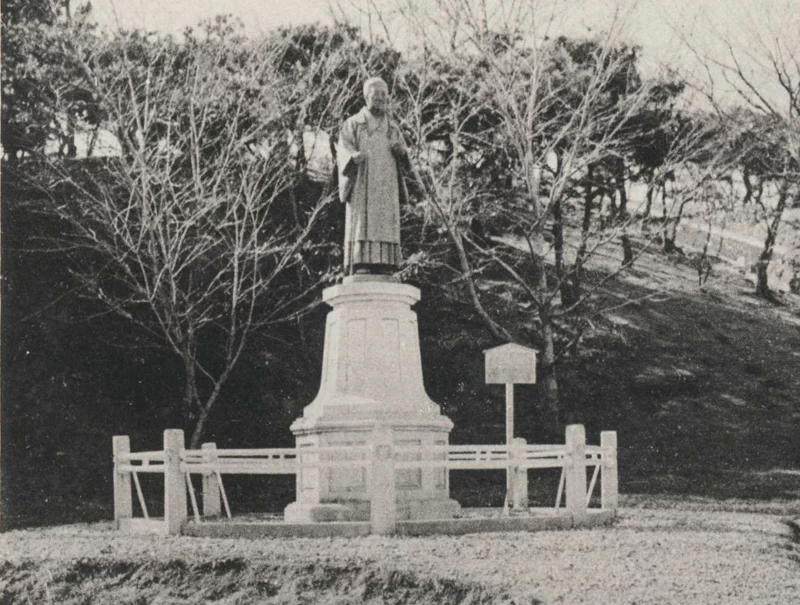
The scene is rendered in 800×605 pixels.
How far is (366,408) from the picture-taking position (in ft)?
42.8

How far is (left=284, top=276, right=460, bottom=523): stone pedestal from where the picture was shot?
13.0 metres

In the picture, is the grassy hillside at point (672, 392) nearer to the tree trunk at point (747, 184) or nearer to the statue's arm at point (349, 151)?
the tree trunk at point (747, 184)

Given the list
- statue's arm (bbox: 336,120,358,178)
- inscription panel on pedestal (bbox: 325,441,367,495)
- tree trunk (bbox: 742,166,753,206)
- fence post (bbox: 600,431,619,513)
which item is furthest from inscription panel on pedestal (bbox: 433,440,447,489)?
tree trunk (bbox: 742,166,753,206)

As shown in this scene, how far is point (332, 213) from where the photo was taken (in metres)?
27.5

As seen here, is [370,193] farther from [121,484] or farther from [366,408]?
[121,484]

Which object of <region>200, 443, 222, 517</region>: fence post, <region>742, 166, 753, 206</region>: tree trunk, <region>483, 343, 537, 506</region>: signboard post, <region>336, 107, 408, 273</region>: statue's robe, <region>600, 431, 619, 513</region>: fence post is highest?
<region>742, 166, 753, 206</region>: tree trunk

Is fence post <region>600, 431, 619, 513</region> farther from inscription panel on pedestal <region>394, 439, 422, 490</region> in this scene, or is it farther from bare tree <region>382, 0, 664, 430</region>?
bare tree <region>382, 0, 664, 430</region>

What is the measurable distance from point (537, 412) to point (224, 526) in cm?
1642

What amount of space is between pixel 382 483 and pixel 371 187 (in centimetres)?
390

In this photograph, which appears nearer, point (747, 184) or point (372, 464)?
point (372, 464)

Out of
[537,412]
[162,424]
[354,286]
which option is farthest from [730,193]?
[354,286]

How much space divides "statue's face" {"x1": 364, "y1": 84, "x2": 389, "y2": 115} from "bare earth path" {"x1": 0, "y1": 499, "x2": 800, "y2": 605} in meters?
5.41

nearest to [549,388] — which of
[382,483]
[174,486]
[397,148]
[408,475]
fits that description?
[397,148]

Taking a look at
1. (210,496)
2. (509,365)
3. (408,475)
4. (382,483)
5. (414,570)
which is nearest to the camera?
(414,570)
